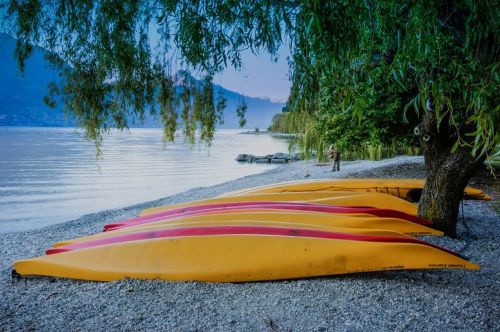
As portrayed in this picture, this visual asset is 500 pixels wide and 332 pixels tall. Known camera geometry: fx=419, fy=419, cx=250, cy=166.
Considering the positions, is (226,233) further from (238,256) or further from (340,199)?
(340,199)

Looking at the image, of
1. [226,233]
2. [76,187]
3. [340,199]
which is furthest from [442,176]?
[76,187]

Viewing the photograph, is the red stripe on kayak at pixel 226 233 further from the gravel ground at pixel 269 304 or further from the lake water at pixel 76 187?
the lake water at pixel 76 187

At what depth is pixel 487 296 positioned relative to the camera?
3162 millimetres

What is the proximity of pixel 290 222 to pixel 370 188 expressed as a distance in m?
2.82

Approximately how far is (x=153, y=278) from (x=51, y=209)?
9329 mm

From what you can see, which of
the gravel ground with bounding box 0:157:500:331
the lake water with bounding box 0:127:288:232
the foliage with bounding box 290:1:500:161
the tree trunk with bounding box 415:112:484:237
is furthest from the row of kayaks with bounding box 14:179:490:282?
the lake water with bounding box 0:127:288:232

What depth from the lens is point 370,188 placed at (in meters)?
6.52

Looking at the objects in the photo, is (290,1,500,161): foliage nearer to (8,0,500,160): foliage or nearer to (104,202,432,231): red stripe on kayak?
(8,0,500,160): foliage

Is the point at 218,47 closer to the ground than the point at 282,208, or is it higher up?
higher up

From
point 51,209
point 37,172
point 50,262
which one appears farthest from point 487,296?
point 37,172

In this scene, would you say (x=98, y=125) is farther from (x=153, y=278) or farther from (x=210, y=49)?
(x=153, y=278)

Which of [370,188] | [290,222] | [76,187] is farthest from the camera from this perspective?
[76,187]

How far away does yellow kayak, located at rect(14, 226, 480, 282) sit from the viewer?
3354 mm

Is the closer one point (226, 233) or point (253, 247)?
point (253, 247)
